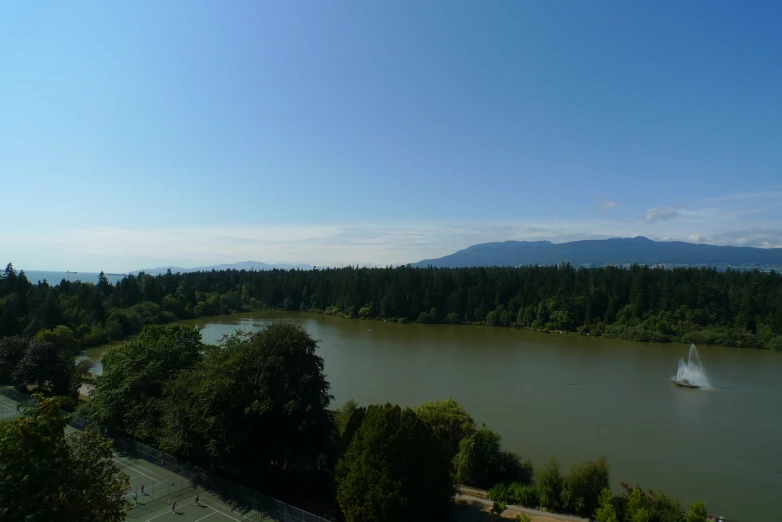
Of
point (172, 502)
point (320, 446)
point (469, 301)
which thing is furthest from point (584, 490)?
point (469, 301)

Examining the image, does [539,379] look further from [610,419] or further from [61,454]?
[61,454]

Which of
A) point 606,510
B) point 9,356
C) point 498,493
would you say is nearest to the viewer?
point 606,510

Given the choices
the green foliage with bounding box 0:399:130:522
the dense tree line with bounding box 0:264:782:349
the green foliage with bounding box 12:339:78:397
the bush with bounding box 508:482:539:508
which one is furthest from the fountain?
the green foliage with bounding box 12:339:78:397

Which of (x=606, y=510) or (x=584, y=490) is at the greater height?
(x=606, y=510)

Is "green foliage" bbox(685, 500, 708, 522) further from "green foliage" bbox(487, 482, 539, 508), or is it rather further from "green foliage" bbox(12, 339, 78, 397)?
"green foliage" bbox(12, 339, 78, 397)

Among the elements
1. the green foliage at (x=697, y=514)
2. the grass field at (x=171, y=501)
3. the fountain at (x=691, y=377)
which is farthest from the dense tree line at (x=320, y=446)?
the fountain at (x=691, y=377)

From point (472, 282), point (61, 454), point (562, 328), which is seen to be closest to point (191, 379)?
point (61, 454)

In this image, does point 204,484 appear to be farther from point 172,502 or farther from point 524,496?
point 524,496
